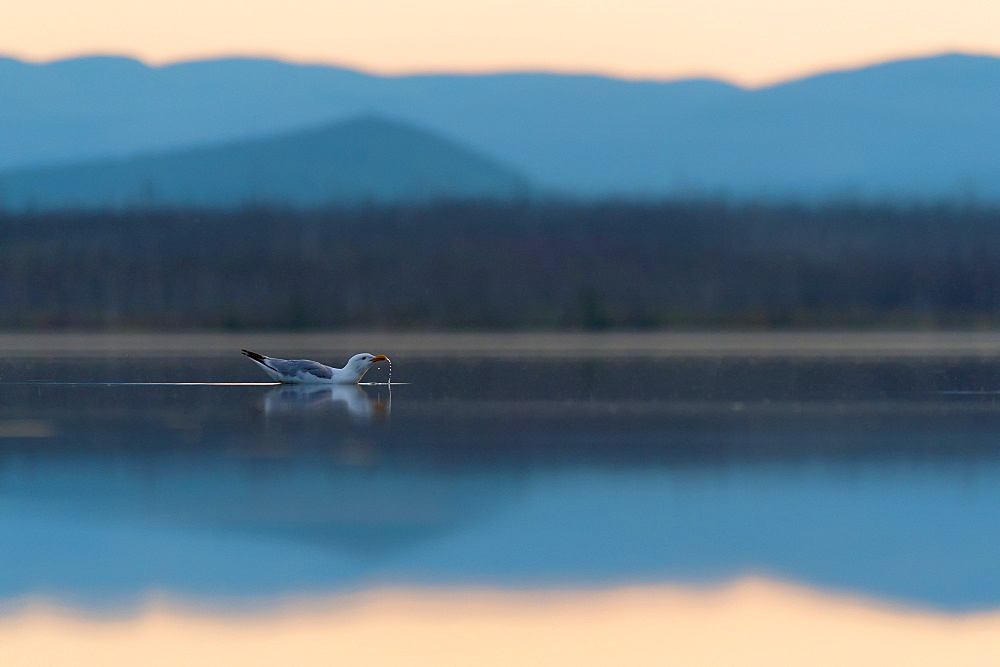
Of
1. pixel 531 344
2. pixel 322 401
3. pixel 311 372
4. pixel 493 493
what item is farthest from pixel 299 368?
pixel 531 344

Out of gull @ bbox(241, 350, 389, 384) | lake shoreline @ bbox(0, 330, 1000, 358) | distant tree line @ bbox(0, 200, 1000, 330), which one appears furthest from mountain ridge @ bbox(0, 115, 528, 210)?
gull @ bbox(241, 350, 389, 384)

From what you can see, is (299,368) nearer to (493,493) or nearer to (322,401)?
(322,401)

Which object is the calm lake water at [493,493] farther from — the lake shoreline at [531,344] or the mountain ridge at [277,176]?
the mountain ridge at [277,176]

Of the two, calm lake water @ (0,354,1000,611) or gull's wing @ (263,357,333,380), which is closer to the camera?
calm lake water @ (0,354,1000,611)

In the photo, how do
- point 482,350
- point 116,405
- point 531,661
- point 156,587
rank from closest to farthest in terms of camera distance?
1. point 531,661
2. point 156,587
3. point 116,405
4. point 482,350

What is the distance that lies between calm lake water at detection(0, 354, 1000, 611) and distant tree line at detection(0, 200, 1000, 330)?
33.0 metres

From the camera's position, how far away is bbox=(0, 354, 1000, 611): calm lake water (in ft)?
23.9

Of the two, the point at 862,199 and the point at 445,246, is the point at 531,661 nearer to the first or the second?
the point at 445,246

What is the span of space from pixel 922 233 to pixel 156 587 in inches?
2389

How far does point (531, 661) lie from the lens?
595 cm

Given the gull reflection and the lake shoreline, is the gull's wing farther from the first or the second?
the lake shoreline

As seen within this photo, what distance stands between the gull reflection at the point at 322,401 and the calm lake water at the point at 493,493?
11cm

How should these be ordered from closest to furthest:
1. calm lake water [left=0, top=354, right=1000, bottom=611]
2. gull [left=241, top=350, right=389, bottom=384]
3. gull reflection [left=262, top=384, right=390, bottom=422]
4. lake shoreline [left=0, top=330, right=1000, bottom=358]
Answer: calm lake water [left=0, top=354, right=1000, bottom=611]
gull reflection [left=262, top=384, right=390, bottom=422]
gull [left=241, top=350, right=389, bottom=384]
lake shoreline [left=0, top=330, right=1000, bottom=358]

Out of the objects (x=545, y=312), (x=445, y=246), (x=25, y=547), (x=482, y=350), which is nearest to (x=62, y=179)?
(x=445, y=246)
